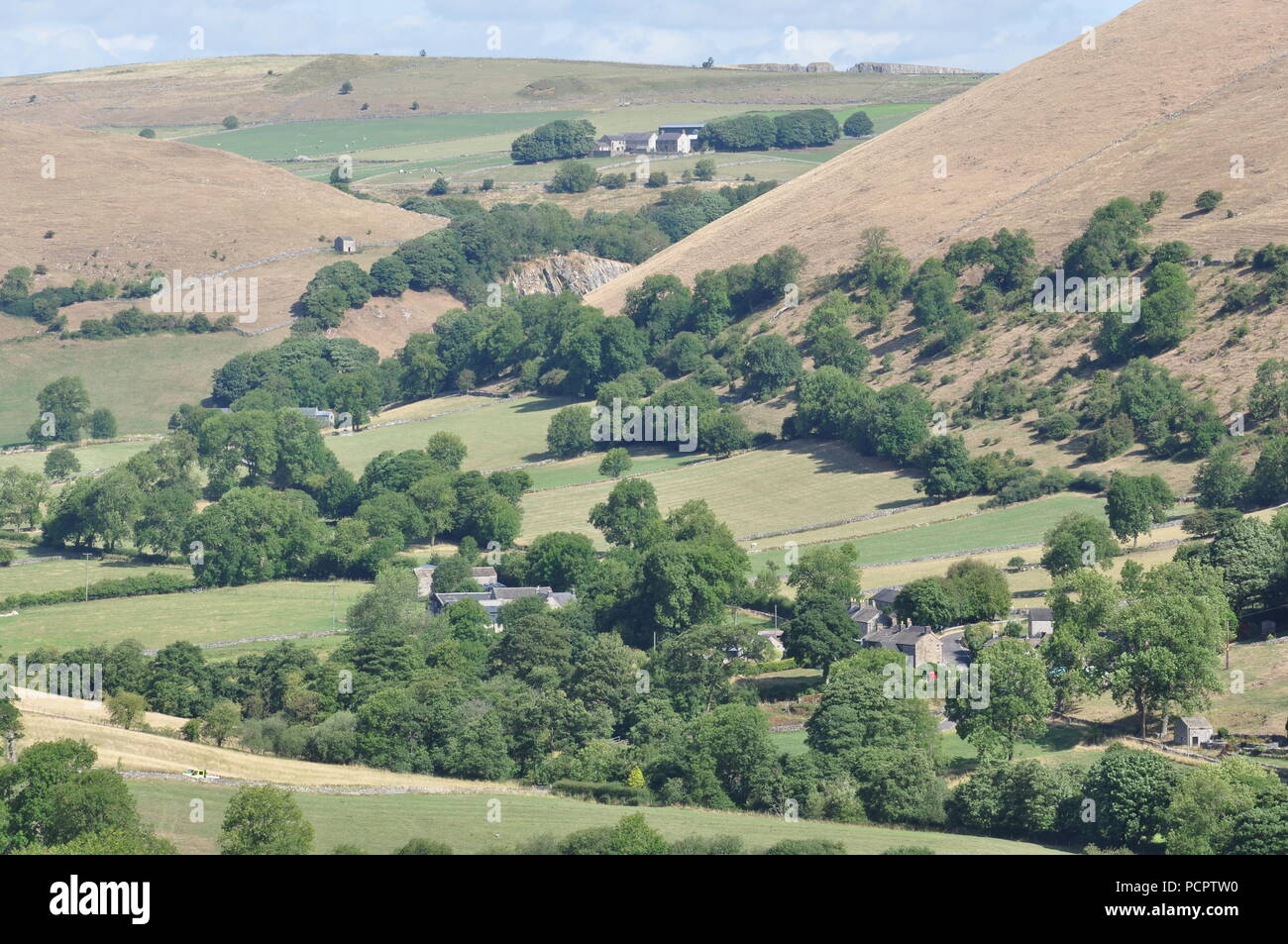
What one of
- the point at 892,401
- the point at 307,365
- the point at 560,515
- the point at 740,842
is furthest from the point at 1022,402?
the point at 740,842

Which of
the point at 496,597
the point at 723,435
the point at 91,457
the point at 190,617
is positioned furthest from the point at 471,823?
the point at 91,457

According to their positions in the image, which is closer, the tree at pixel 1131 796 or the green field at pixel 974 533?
the tree at pixel 1131 796

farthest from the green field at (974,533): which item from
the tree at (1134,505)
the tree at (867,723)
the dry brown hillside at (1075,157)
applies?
the dry brown hillside at (1075,157)

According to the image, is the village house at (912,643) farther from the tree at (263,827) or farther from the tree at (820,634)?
the tree at (263,827)

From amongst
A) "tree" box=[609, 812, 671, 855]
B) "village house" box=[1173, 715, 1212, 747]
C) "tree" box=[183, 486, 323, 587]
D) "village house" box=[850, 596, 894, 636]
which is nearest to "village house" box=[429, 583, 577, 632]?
"tree" box=[183, 486, 323, 587]

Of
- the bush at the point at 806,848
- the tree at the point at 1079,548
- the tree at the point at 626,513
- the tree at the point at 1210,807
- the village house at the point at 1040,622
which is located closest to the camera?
the bush at the point at 806,848
